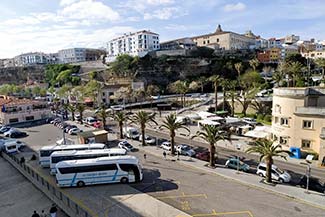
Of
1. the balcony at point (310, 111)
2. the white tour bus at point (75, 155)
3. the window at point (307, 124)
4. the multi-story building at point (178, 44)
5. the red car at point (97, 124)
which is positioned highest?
the multi-story building at point (178, 44)

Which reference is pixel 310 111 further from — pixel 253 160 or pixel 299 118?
pixel 253 160

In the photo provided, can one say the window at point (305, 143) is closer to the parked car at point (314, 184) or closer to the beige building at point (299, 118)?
the beige building at point (299, 118)

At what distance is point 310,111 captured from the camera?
3419 cm

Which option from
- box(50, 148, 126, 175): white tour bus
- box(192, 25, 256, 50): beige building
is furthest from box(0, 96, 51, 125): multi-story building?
box(192, 25, 256, 50): beige building

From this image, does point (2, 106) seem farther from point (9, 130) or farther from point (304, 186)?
point (304, 186)

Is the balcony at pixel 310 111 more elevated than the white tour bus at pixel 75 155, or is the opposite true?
the balcony at pixel 310 111

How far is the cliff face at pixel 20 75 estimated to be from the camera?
148m

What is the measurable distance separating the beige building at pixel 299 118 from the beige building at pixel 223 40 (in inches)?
4131

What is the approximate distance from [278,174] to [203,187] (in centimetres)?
850

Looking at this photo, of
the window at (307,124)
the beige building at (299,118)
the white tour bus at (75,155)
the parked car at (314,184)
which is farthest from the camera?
the window at (307,124)

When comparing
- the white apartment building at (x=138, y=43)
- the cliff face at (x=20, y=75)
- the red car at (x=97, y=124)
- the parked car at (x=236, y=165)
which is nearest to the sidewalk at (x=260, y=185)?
the parked car at (x=236, y=165)

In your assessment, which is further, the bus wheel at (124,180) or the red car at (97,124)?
the red car at (97,124)

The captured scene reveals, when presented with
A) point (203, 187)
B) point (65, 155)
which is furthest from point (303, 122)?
point (65, 155)

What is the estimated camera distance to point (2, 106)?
6284cm
